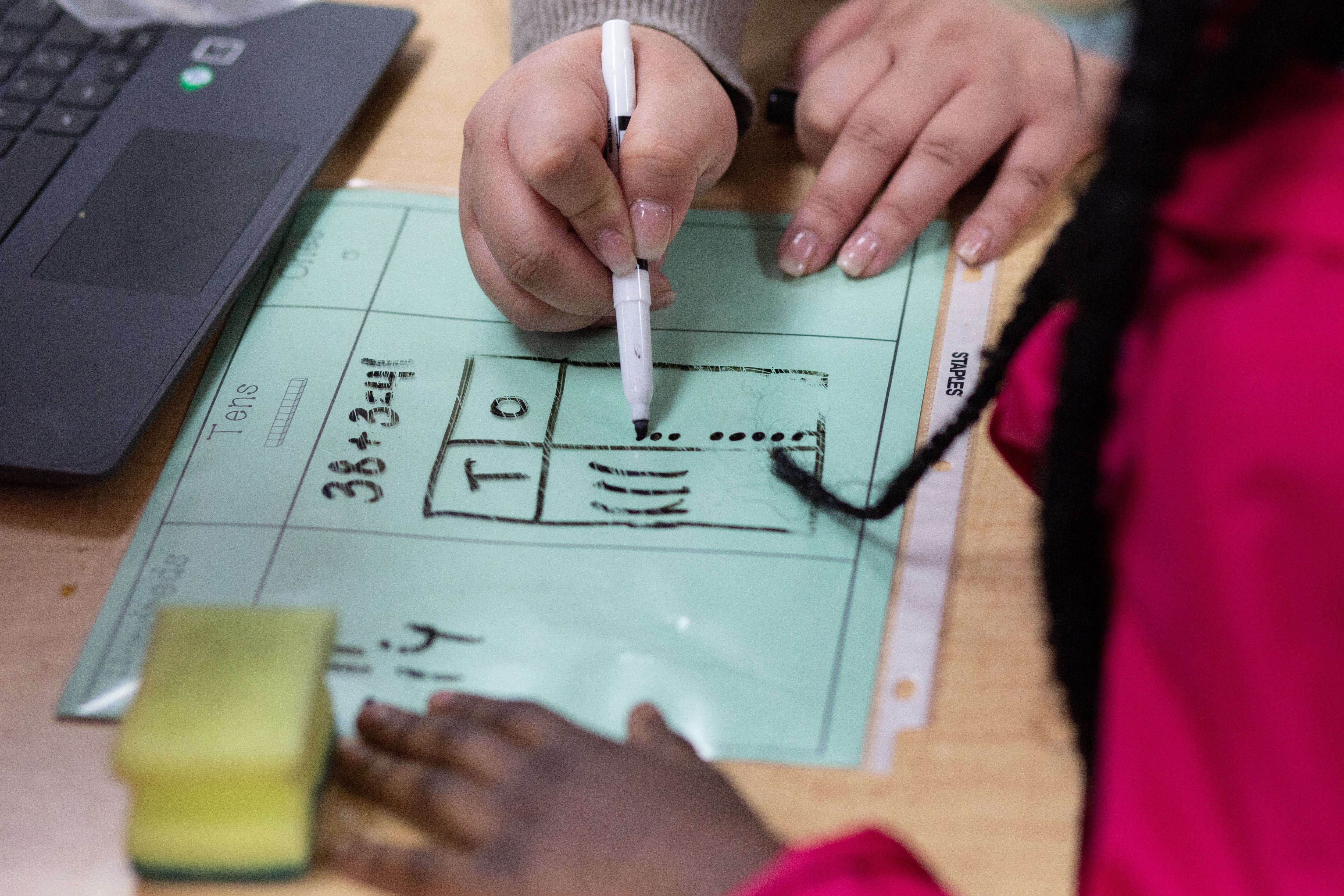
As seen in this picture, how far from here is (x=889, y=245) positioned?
0.57 metres

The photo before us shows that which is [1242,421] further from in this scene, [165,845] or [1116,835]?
[165,845]

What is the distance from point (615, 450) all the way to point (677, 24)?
26 centimetres

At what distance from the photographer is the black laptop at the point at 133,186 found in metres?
A: 0.49

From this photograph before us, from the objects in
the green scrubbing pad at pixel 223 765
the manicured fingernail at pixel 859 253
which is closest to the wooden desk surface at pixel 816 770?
the green scrubbing pad at pixel 223 765

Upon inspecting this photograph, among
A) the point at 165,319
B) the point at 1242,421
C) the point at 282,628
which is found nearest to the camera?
the point at 1242,421

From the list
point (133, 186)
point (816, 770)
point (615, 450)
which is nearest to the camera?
point (816, 770)

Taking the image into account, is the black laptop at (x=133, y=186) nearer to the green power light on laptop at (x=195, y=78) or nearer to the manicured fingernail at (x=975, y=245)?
the green power light on laptop at (x=195, y=78)

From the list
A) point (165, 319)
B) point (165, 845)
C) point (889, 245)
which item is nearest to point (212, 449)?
point (165, 319)

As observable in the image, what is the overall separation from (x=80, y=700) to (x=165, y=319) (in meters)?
0.19

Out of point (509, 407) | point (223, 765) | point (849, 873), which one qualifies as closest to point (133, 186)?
point (509, 407)

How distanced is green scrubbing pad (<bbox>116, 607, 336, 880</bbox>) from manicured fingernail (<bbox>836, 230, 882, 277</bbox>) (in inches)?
13.0

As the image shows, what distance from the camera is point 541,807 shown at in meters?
0.37

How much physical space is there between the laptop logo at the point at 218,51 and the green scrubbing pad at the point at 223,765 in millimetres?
431

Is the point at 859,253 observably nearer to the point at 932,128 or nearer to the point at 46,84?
the point at 932,128
